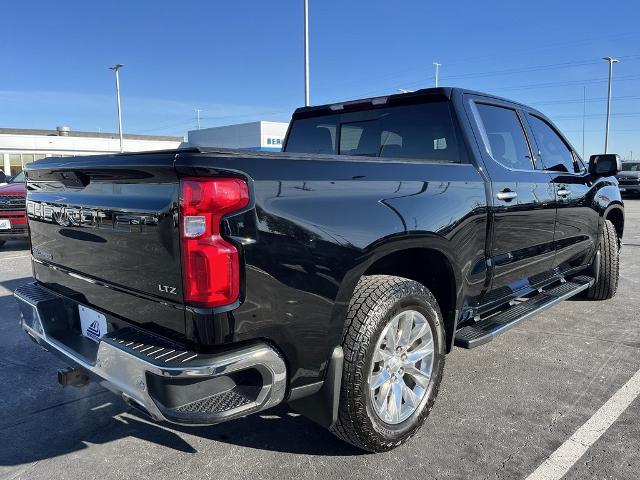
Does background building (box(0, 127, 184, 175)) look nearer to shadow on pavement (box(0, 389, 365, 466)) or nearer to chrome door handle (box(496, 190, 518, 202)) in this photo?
shadow on pavement (box(0, 389, 365, 466))

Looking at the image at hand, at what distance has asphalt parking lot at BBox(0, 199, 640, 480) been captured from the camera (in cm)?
254

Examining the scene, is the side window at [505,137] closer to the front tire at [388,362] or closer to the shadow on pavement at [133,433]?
the front tire at [388,362]

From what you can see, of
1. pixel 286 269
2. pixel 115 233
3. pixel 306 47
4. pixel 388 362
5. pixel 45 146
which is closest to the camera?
pixel 286 269

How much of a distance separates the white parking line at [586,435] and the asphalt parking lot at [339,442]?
1.3 inches

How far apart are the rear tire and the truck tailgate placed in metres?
4.67

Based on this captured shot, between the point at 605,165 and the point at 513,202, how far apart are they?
6.12 ft

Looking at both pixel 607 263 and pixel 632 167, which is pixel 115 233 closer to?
pixel 607 263

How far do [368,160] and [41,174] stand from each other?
5.91 feet

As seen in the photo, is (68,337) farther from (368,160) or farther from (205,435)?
(368,160)

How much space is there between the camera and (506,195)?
11.3 feet

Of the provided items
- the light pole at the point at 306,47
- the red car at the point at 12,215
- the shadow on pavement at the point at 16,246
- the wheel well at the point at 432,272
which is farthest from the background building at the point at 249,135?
the wheel well at the point at 432,272

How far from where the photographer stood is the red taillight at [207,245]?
1.95m

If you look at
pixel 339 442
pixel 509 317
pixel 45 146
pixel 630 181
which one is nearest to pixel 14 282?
pixel 339 442

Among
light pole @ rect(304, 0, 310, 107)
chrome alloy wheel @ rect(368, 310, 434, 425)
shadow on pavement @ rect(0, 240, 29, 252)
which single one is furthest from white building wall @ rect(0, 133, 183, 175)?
chrome alloy wheel @ rect(368, 310, 434, 425)
